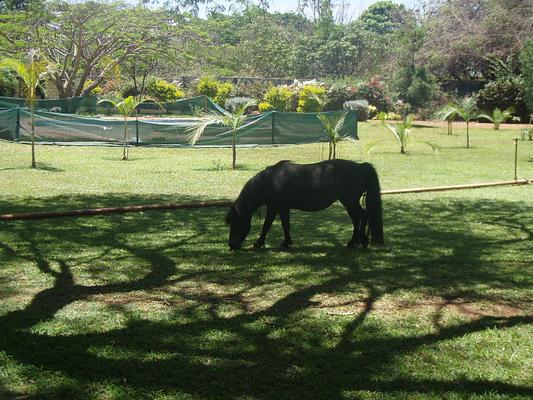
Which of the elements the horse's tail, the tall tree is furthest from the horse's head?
the tall tree

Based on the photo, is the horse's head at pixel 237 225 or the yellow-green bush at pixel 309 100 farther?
the yellow-green bush at pixel 309 100

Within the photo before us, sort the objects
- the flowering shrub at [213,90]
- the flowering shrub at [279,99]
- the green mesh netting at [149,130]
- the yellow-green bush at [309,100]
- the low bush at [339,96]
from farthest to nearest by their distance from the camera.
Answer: the flowering shrub at [213,90]
the flowering shrub at [279,99]
the low bush at [339,96]
the yellow-green bush at [309,100]
the green mesh netting at [149,130]

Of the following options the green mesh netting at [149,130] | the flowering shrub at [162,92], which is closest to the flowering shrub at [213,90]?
the flowering shrub at [162,92]

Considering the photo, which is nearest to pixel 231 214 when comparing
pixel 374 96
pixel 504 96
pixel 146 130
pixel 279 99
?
pixel 146 130

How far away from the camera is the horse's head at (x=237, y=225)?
7789mm

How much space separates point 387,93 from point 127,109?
916 inches

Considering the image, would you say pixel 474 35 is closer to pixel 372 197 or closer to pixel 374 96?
pixel 374 96

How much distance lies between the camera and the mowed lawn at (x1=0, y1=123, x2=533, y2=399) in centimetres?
425

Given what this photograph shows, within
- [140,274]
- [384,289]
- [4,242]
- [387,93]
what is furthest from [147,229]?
[387,93]

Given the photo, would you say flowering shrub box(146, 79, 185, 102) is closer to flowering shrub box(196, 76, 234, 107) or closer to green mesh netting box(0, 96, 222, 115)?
flowering shrub box(196, 76, 234, 107)

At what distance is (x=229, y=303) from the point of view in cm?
596

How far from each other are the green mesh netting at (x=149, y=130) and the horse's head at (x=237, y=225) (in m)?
15.4

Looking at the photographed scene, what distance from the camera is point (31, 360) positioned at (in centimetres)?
448

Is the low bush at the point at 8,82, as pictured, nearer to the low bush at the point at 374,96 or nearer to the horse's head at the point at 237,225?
the low bush at the point at 374,96
